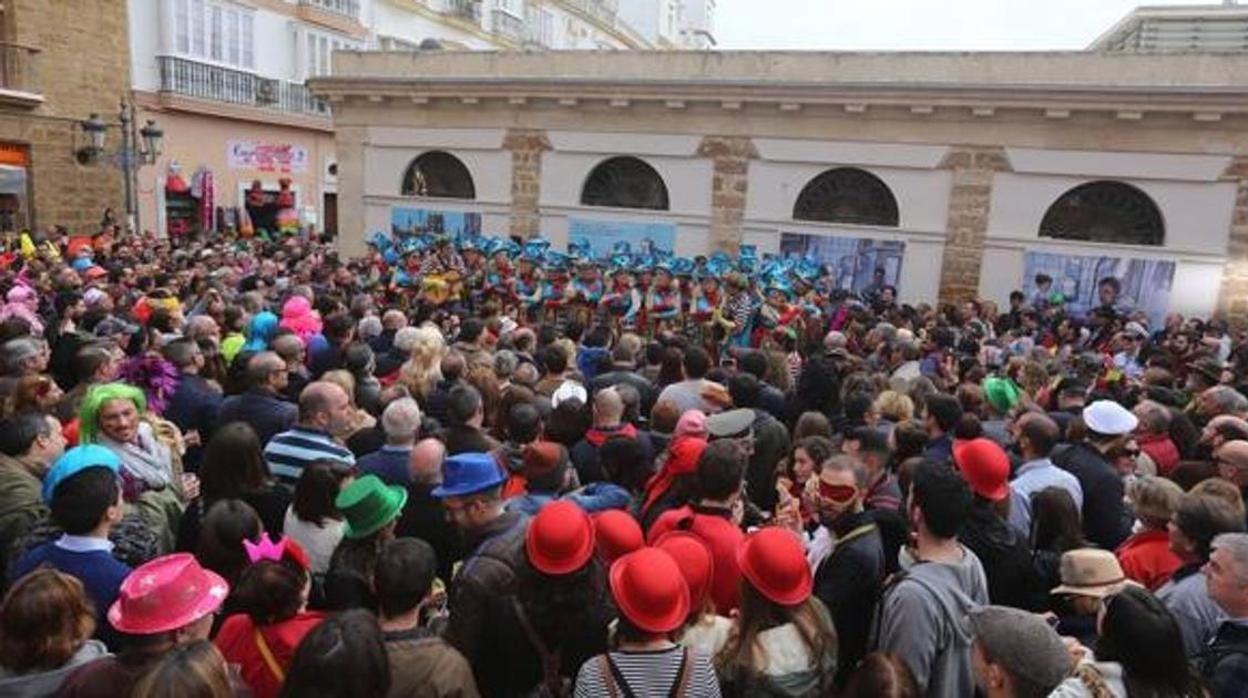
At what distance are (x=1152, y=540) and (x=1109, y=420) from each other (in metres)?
1.31

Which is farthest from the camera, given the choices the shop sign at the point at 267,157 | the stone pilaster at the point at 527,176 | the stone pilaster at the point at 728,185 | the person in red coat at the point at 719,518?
the shop sign at the point at 267,157

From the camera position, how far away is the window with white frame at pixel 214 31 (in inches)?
896

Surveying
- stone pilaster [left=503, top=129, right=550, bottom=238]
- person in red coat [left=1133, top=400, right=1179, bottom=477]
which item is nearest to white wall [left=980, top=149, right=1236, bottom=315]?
stone pilaster [left=503, top=129, right=550, bottom=238]

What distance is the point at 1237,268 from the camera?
13.4m

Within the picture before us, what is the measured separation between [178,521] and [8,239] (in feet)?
53.2

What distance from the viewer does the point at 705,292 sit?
12.9 meters

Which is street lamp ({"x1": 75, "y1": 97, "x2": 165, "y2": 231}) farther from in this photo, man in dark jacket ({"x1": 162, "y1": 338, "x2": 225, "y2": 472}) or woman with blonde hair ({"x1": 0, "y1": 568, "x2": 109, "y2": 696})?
woman with blonde hair ({"x1": 0, "y1": 568, "x2": 109, "y2": 696})

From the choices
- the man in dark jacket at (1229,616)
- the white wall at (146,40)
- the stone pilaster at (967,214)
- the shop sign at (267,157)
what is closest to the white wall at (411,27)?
the shop sign at (267,157)

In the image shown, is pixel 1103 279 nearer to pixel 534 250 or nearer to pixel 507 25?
pixel 534 250

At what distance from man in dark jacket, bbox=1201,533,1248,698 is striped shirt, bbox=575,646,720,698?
1.74m

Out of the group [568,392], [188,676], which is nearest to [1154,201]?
[568,392]

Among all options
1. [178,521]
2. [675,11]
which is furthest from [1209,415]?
[675,11]

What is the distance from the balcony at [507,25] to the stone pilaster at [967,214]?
24386 millimetres

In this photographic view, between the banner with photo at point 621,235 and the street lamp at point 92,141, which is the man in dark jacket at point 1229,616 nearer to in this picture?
the banner with photo at point 621,235
